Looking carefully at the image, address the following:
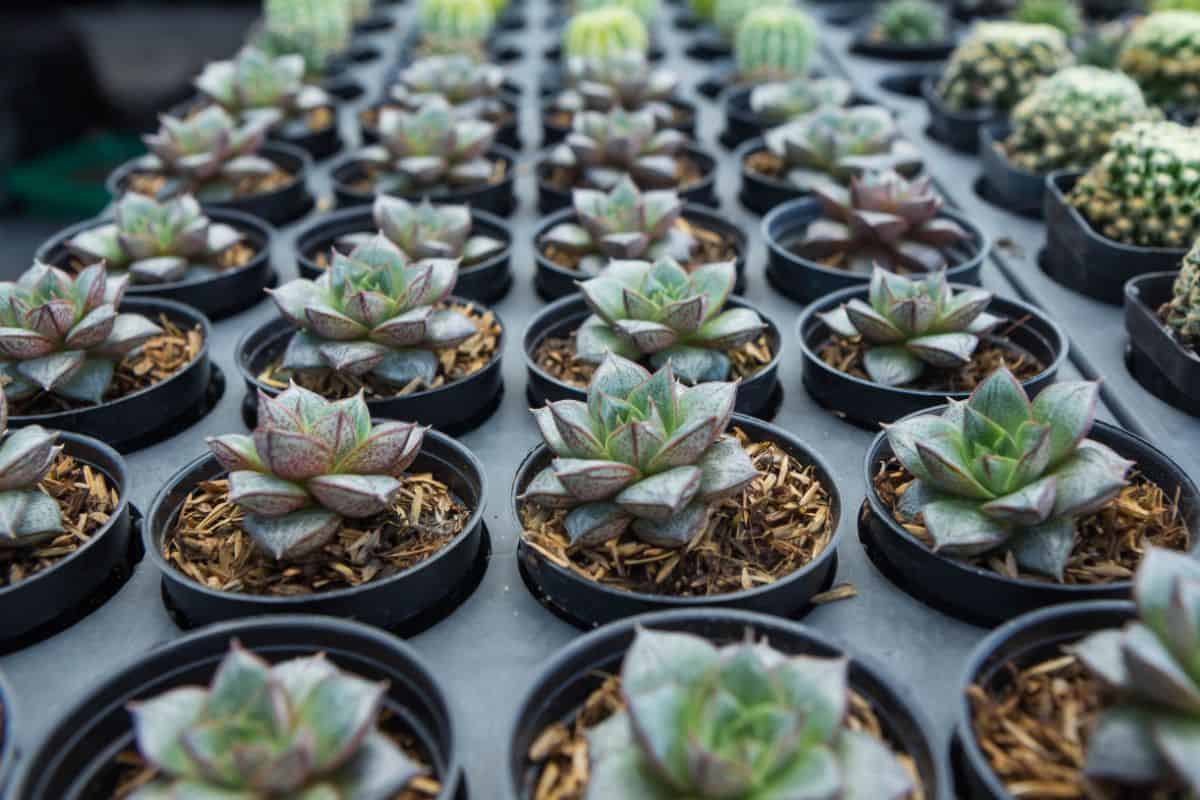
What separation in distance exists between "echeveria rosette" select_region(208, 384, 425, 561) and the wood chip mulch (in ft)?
0.13

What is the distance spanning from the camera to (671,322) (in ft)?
5.96

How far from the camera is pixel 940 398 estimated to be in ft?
5.97

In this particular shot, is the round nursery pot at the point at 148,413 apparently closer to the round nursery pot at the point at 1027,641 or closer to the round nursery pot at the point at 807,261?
the round nursery pot at the point at 807,261

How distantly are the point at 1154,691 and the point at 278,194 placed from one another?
241cm

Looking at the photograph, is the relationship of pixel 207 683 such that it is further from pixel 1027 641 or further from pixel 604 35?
pixel 604 35

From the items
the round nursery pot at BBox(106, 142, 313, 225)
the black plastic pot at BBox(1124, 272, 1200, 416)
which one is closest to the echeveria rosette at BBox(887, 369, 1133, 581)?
the black plastic pot at BBox(1124, 272, 1200, 416)

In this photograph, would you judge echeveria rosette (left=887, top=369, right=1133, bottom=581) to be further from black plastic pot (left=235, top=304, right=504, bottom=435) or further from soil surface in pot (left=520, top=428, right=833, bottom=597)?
black plastic pot (left=235, top=304, right=504, bottom=435)

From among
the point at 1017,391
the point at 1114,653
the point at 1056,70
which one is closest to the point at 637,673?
the point at 1114,653

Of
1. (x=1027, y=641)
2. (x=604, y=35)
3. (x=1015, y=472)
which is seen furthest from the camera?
(x=604, y=35)

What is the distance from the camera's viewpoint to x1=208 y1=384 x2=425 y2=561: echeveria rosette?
1.39 meters

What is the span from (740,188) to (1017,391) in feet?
5.27

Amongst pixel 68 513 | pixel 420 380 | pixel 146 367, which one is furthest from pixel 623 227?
pixel 68 513

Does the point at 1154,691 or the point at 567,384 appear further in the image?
the point at 567,384

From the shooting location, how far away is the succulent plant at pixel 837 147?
2580 mm
